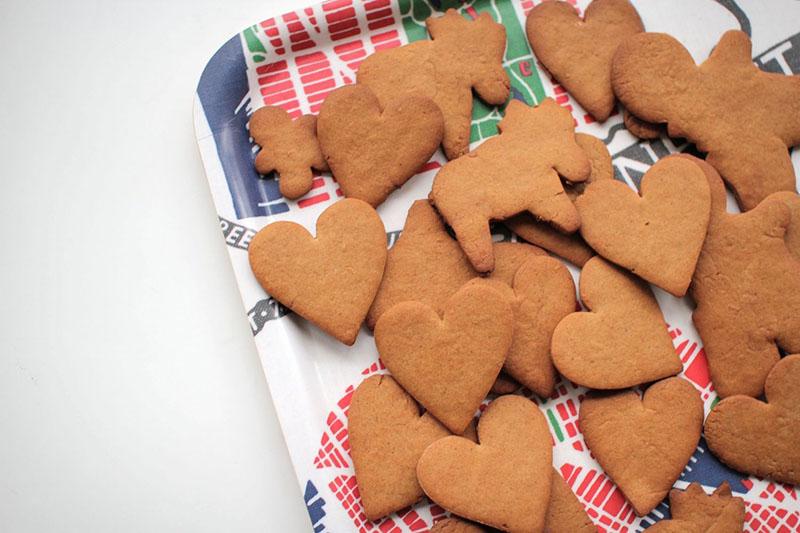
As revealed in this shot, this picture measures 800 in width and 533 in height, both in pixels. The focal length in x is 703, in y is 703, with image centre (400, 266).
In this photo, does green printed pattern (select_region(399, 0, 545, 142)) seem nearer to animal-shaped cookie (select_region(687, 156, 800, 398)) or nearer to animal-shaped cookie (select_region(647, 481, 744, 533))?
animal-shaped cookie (select_region(687, 156, 800, 398))

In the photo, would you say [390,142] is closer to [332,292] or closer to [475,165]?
[475,165]

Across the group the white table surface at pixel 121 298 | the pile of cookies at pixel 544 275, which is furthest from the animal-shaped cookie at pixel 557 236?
the white table surface at pixel 121 298

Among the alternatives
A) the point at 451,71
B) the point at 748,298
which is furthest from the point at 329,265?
the point at 748,298

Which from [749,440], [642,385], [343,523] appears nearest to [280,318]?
[343,523]

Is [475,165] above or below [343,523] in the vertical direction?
above

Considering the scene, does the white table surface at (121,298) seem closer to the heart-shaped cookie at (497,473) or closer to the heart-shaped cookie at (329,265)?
the heart-shaped cookie at (329,265)
